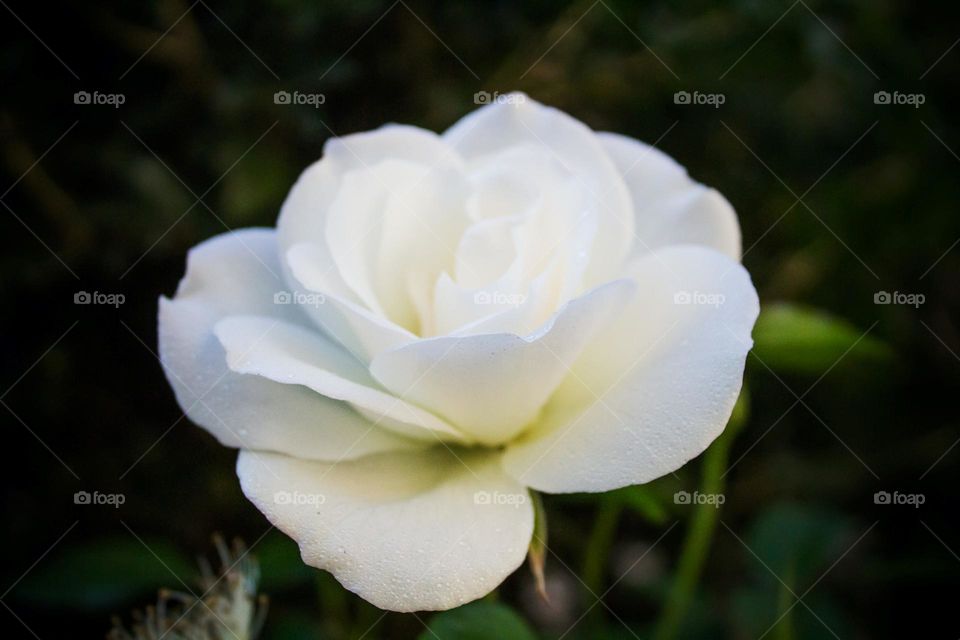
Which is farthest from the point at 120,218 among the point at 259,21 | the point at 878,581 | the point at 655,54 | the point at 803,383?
the point at 878,581

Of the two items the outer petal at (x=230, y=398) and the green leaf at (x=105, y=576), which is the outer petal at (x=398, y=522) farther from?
the green leaf at (x=105, y=576)

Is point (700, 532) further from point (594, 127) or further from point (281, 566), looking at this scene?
point (594, 127)

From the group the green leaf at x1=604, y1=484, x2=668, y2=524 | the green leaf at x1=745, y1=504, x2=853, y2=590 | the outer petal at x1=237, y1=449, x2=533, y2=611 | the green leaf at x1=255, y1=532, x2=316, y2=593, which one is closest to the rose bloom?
the outer petal at x1=237, y1=449, x2=533, y2=611

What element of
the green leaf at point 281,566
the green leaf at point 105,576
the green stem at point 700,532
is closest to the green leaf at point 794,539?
the green stem at point 700,532

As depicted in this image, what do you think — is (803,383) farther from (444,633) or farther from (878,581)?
(444,633)

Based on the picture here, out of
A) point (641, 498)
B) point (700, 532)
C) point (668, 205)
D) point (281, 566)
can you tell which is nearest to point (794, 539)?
point (700, 532)

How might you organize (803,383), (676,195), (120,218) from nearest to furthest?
(676,195) → (120,218) → (803,383)
